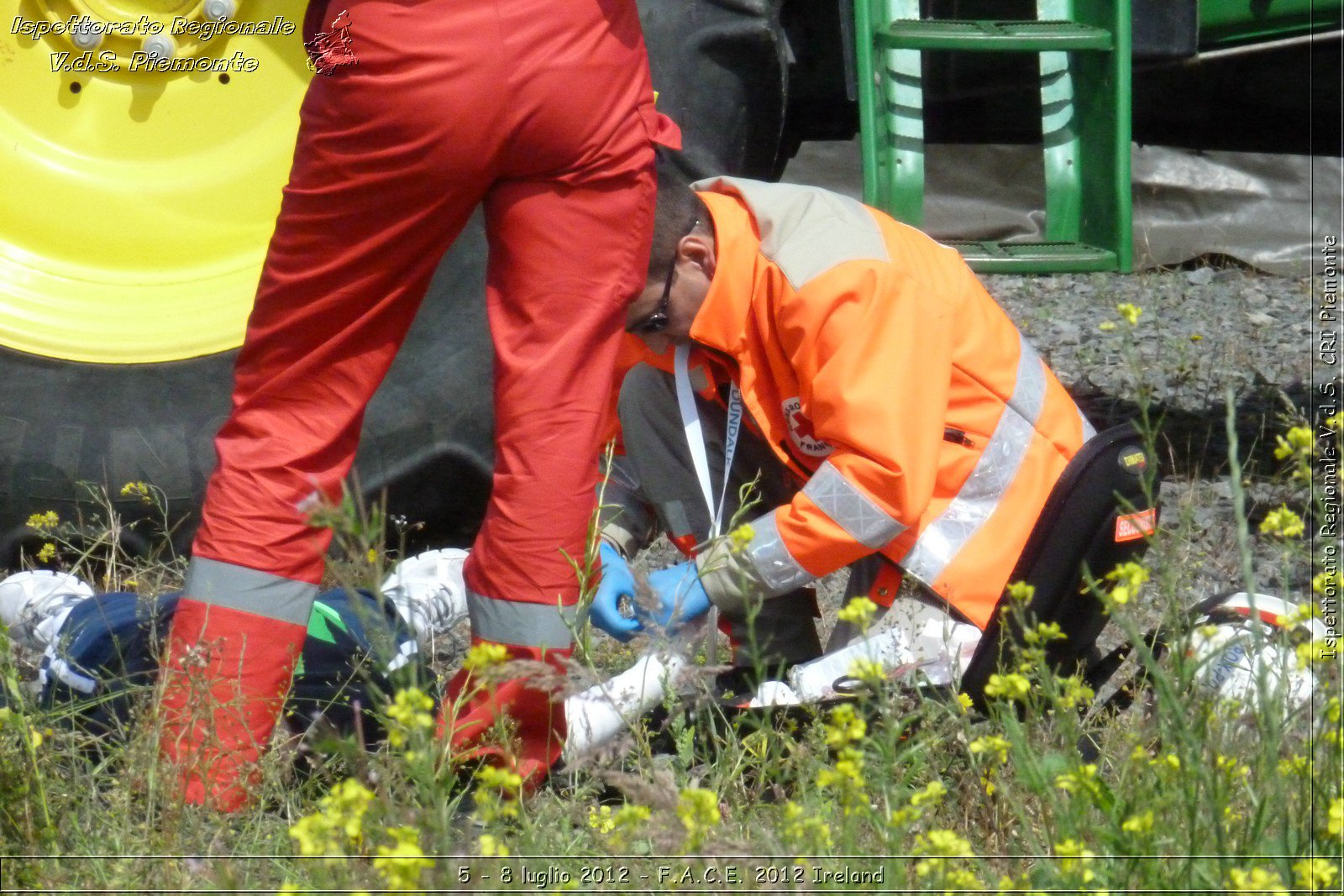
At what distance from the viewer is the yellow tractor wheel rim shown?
2723 mm

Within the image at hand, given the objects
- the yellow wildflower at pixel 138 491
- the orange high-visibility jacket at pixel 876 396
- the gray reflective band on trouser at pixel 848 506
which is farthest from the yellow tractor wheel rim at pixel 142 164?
the gray reflective band on trouser at pixel 848 506

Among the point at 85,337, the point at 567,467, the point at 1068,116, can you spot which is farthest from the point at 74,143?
the point at 1068,116

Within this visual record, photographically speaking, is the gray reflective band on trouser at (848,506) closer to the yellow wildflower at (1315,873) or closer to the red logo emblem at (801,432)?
the red logo emblem at (801,432)

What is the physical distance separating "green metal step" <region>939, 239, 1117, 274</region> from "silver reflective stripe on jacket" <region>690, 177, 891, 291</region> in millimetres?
487

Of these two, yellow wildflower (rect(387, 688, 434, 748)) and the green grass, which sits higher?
yellow wildflower (rect(387, 688, 434, 748))

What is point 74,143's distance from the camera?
9.23ft

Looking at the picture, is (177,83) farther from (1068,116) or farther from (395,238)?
(1068,116)

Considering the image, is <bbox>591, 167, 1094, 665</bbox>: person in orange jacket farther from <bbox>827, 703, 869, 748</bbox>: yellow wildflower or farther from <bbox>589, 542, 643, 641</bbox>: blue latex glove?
<bbox>827, 703, 869, 748</bbox>: yellow wildflower

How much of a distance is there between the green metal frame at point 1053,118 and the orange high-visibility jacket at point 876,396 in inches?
15.4

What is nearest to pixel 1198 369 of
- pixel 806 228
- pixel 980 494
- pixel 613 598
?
pixel 980 494

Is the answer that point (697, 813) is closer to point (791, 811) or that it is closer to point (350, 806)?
point (791, 811)

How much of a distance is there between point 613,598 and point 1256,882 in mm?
1197

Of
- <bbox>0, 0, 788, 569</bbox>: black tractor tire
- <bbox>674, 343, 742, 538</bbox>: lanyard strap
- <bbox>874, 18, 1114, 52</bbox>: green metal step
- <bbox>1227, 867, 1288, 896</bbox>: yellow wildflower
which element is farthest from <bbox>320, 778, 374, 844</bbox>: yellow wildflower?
<bbox>874, 18, 1114, 52</bbox>: green metal step

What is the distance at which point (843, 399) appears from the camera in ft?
6.45
